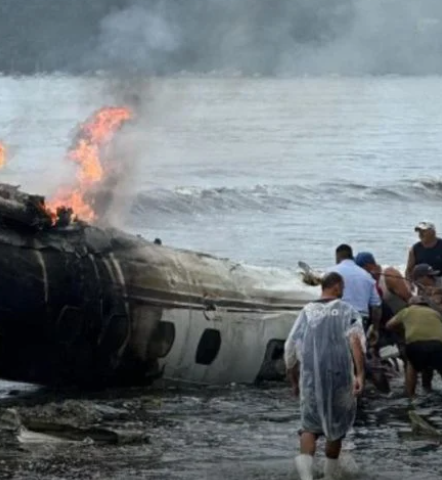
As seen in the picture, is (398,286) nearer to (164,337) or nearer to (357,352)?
(164,337)

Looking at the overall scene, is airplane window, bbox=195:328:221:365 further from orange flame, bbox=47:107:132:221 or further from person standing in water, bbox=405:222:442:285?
orange flame, bbox=47:107:132:221

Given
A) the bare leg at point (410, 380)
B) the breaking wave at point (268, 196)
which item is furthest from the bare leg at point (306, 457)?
the breaking wave at point (268, 196)

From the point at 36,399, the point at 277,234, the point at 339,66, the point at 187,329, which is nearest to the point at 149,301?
the point at 187,329

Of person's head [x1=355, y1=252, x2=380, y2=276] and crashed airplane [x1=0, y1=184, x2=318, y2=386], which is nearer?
crashed airplane [x1=0, y1=184, x2=318, y2=386]

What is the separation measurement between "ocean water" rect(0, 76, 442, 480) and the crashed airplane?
476mm

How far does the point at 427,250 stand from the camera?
1630 cm

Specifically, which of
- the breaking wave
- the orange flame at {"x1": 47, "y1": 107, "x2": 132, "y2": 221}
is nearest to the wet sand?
the orange flame at {"x1": 47, "y1": 107, "x2": 132, "y2": 221}

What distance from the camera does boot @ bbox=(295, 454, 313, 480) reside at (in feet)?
35.9

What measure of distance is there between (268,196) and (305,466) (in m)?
35.4

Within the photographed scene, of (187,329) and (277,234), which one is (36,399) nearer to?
(187,329)

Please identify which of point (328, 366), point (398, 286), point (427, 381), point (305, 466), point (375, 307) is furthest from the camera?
point (398, 286)

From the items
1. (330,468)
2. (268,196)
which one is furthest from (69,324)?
(268,196)

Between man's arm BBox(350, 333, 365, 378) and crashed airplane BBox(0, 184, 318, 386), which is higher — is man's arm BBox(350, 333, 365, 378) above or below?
below

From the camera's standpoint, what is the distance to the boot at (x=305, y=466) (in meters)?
10.9
